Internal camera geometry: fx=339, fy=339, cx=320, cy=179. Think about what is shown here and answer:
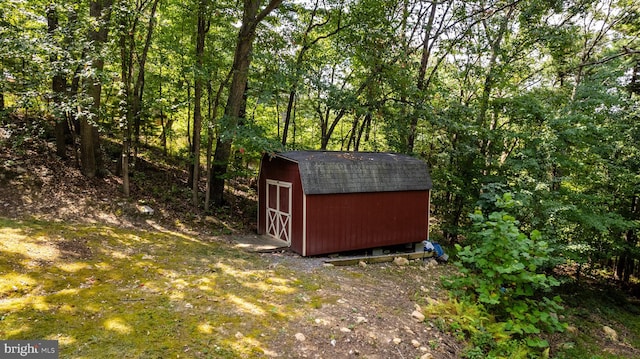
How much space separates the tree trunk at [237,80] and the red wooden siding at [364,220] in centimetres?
371

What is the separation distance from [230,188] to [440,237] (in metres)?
9.66

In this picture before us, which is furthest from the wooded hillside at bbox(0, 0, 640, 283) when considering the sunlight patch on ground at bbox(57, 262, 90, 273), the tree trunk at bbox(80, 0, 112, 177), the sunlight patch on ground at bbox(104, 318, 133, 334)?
the sunlight patch on ground at bbox(104, 318, 133, 334)

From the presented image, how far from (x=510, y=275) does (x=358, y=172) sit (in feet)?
16.5

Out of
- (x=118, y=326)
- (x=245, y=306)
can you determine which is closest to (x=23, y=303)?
(x=118, y=326)

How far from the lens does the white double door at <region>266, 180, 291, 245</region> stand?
382 inches

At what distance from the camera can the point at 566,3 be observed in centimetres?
1167

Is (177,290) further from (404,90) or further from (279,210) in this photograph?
(404,90)

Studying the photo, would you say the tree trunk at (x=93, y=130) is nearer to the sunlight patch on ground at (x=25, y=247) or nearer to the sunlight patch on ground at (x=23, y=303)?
the sunlight patch on ground at (x=25, y=247)

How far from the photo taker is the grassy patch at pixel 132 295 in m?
4.04

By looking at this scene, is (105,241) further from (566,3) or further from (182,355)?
(566,3)

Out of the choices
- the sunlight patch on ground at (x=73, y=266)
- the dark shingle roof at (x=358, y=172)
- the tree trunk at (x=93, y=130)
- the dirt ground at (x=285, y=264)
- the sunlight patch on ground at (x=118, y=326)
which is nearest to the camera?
the sunlight patch on ground at (x=118, y=326)

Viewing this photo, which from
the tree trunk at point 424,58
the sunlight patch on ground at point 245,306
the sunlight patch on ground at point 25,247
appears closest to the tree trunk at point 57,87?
the sunlight patch on ground at point 25,247

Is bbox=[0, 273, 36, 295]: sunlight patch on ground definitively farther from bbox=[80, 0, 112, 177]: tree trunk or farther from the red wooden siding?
the red wooden siding

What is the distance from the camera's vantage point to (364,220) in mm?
9797
